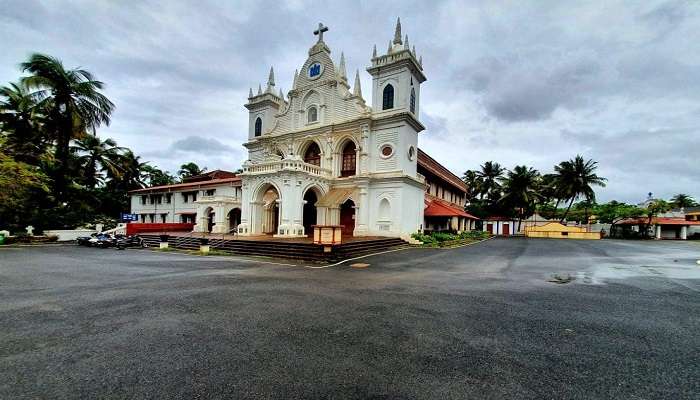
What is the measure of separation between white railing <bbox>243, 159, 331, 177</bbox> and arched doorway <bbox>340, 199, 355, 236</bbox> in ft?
10.3

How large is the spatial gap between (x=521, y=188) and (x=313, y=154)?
3581cm

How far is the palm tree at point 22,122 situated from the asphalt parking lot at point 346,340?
2423 cm

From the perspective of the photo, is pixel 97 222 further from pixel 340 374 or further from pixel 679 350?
pixel 679 350

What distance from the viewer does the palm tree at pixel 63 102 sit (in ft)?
77.4

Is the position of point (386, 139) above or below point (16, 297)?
above

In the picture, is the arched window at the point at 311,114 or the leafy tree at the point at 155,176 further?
the leafy tree at the point at 155,176

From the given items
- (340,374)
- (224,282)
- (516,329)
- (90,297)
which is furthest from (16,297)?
(516,329)

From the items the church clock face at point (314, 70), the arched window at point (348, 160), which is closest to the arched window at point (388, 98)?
the arched window at point (348, 160)

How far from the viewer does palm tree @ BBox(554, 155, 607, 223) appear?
44.0 meters

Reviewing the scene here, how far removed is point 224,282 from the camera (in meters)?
8.18

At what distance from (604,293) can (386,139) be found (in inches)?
671

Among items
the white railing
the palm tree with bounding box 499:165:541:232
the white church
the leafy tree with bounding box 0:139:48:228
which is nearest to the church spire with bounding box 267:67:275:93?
the white church

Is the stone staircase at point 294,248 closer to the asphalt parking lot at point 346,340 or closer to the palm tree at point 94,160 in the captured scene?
the asphalt parking lot at point 346,340

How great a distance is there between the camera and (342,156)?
2458cm
